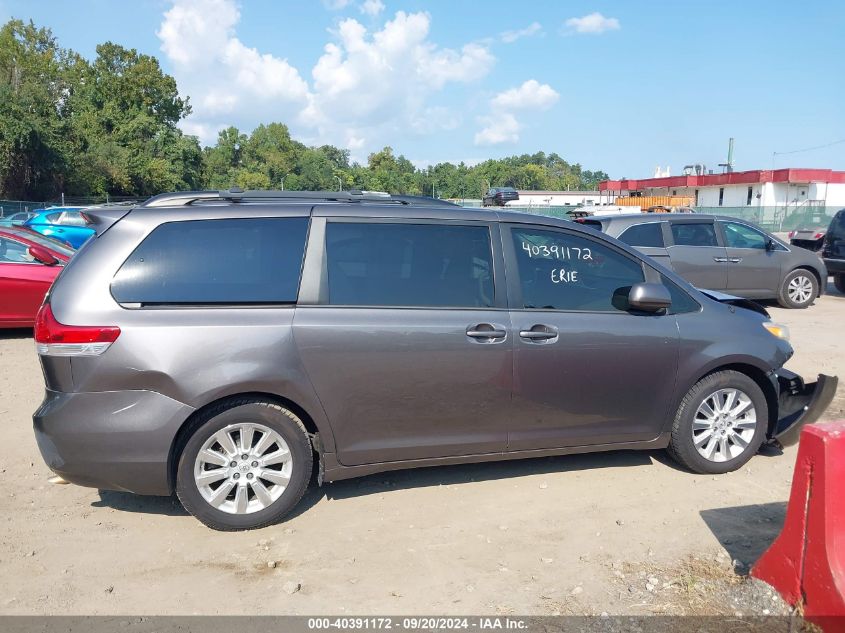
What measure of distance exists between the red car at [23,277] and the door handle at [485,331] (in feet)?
23.4

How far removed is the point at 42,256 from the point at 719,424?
884 cm

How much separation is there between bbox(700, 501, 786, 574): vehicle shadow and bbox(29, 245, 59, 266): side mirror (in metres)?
8.87

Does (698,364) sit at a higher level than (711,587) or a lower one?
higher

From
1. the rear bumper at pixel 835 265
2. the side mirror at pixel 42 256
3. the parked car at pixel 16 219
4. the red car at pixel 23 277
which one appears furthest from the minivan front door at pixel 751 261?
the parked car at pixel 16 219

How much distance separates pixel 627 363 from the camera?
4.73 meters

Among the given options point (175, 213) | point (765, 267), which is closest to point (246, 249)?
point (175, 213)

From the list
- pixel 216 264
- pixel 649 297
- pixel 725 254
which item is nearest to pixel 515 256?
pixel 649 297

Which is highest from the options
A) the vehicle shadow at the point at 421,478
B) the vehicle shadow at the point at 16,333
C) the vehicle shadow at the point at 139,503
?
the vehicle shadow at the point at 421,478

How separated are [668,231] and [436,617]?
31.9ft

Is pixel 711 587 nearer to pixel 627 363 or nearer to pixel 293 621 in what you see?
pixel 627 363

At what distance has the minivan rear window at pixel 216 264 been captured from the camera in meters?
4.11

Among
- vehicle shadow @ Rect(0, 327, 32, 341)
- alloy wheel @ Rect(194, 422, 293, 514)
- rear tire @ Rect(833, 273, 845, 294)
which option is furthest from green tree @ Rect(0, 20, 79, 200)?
alloy wheel @ Rect(194, 422, 293, 514)

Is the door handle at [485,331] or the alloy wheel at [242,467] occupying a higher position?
the door handle at [485,331]

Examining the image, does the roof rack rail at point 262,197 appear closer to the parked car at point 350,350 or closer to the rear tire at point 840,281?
the parked car at point 350,350
